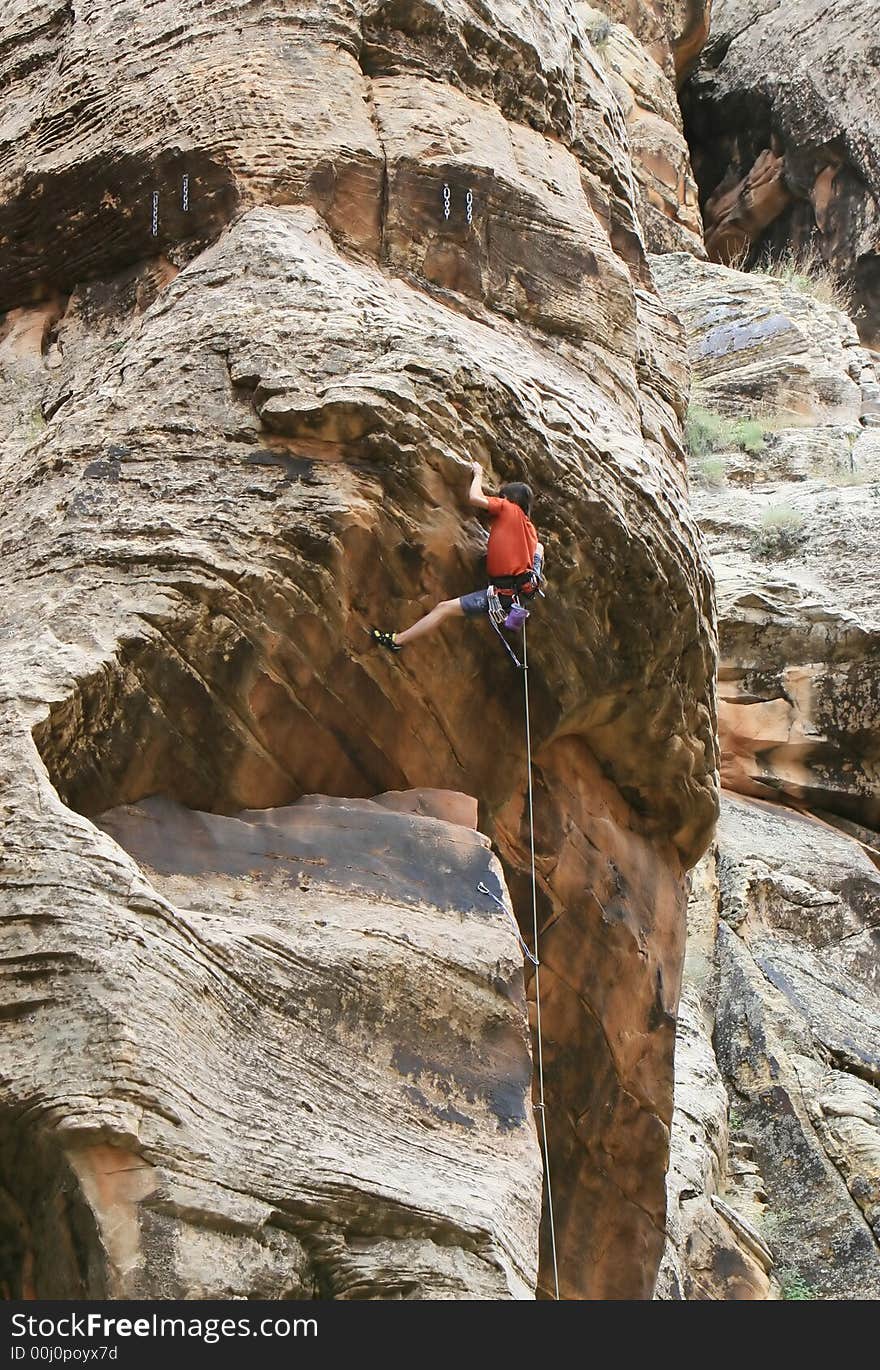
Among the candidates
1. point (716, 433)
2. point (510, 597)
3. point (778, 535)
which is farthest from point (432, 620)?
point (716, 433)

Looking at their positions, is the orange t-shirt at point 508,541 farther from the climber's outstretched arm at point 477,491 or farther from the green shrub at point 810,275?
the green shrub at point 810,275

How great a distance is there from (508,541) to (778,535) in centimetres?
982

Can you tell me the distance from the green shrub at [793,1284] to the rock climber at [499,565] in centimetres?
673

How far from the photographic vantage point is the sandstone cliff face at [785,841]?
1380cm

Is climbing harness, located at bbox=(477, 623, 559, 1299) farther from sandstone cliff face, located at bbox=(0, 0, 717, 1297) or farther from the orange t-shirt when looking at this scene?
the orange t-shirt

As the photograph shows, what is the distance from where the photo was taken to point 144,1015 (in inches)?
273

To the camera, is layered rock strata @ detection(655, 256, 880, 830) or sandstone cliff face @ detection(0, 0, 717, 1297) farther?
layered rock strata @ detection(655, 256, 880, 830)

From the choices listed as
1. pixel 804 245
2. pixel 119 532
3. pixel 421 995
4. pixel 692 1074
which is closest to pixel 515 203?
pixel 119 532

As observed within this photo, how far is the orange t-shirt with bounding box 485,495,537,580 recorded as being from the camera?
8.98 m

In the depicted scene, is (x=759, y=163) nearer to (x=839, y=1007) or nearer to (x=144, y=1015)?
(x=839, y=1007)

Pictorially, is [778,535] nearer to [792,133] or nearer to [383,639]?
[792,133]

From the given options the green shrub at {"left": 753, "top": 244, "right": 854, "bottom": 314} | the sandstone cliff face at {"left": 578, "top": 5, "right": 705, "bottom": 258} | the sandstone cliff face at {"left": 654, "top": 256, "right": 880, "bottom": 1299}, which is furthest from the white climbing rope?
the green shrub at {"left": 753, "top": 244, "right": 854, "bottom": 314}

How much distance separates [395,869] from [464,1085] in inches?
41.1

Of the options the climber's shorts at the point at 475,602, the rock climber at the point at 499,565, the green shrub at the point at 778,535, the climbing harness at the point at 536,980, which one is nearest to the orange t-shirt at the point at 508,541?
the rock climber at the point at 499,565
